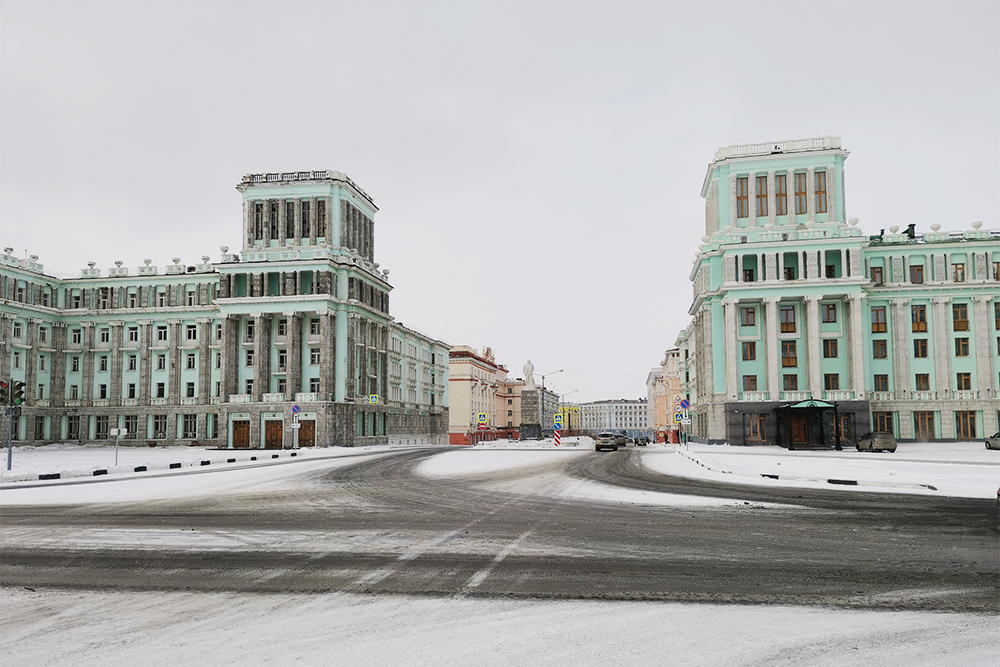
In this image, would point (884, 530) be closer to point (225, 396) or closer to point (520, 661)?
point (520, 661)

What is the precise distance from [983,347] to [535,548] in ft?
217

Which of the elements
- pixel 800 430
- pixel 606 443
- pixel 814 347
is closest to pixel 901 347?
pixel 814 347

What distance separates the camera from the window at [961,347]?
64.2 metres

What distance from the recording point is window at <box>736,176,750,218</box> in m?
66.4

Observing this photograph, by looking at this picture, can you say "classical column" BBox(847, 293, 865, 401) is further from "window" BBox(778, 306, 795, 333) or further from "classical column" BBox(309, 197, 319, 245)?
"classical column" BBox(309, 197, 319, 245)

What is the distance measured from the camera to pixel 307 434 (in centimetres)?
6762

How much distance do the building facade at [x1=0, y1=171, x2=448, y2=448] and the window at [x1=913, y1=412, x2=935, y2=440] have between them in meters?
49.1

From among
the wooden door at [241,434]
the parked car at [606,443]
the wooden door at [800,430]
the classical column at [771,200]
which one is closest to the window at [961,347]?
the wooden door at [800,430]

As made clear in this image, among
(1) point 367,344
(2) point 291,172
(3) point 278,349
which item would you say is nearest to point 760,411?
(1) point 367,344

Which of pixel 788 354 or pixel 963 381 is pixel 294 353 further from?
pixel 963 381

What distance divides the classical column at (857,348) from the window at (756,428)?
772 centimetres

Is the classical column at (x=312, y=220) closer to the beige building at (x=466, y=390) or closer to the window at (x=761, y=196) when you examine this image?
the window at (x=761, y=196)

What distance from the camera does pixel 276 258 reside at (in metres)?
71.4

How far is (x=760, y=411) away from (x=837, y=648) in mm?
59102
